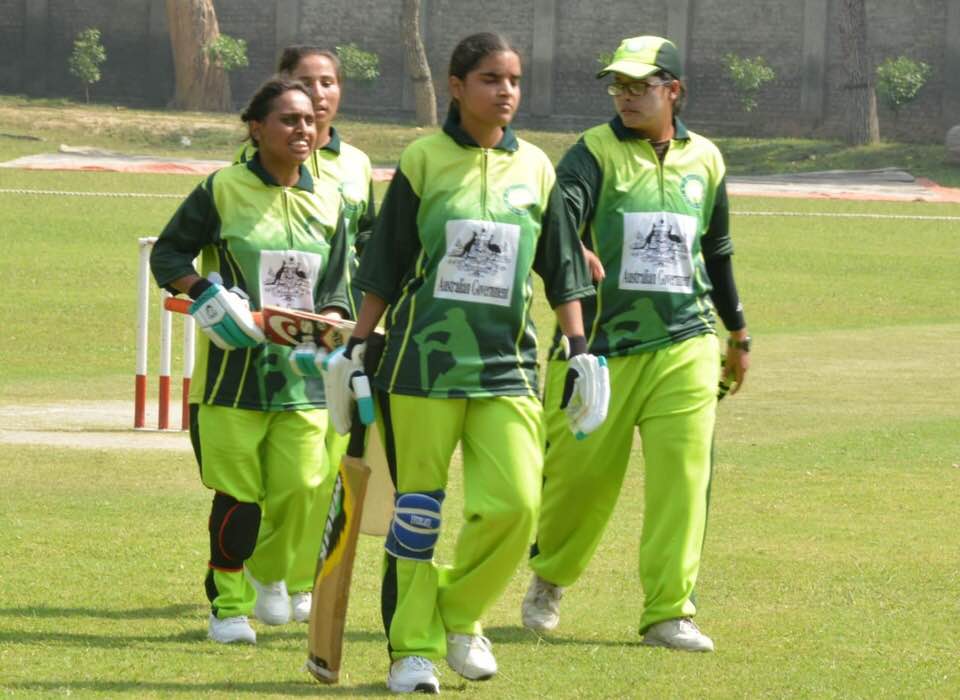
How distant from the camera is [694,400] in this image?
6855 millimetres

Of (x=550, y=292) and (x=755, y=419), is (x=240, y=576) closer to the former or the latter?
(x=550, y=292)

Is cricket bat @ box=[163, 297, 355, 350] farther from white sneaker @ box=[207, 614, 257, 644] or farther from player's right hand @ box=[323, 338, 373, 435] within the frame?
white sneaker @ box=[207, 614, 257, 644]

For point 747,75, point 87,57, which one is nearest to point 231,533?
point 747,75

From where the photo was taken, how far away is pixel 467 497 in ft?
19.4

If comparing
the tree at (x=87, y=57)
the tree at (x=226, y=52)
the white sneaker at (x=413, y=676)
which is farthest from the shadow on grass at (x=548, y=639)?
the tree at (x=87, y=57)

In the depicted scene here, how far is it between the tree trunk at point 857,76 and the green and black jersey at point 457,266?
38163 mm

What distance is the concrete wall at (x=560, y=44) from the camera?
46.3 metres

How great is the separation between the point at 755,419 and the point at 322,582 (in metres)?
7.56

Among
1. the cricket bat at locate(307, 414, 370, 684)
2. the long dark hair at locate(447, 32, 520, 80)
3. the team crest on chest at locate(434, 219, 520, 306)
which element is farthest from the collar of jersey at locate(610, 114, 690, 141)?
the cricket bat at locate(307, 414, 370, 684)

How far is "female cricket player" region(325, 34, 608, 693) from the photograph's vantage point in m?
5.89

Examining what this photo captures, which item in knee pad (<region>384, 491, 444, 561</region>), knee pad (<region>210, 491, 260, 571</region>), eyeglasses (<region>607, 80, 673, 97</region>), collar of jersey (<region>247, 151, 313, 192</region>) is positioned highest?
eyeglasses (<region>607, 80, 673, 97</region>)

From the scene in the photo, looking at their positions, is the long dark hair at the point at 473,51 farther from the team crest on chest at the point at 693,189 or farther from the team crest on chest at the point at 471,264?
the team crest on chest at the point at 693,189

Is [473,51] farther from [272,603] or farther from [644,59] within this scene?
[272,603]

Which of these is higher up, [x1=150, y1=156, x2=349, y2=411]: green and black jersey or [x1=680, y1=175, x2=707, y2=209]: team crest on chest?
[x1=680, y1=175, x2=707, y2=209]: team crest on chest
